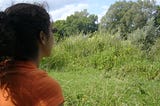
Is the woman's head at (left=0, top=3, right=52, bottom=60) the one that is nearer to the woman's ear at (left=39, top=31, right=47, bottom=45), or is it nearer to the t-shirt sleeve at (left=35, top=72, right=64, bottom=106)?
the woman's ear at (left=39, top=31, right=47, bottom=45)

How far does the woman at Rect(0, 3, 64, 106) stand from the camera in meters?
1.83

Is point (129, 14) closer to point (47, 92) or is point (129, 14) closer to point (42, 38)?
point (42, 38)

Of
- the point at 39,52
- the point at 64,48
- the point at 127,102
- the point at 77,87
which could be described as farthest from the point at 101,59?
the point at 39,52

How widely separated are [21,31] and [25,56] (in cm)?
11

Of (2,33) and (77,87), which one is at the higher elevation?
(2,33)

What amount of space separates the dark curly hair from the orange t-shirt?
8 cm

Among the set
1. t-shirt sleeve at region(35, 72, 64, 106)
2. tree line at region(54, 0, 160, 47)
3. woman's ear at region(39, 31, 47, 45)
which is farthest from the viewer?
tree line at region(54, 0, 160, 47)

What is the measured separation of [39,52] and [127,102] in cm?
381

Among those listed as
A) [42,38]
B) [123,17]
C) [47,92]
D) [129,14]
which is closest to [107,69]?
[42,38]

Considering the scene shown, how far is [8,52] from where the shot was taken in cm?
193

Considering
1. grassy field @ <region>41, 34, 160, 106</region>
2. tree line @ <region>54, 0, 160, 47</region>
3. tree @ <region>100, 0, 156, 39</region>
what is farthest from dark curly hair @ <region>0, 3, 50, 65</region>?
tree @ <region>100, 0, 156, 39</region>

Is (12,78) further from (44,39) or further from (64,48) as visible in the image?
(64,48)

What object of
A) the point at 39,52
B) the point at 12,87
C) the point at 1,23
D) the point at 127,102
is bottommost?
the point at 127,102

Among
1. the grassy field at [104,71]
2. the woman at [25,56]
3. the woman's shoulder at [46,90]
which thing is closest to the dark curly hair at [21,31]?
the woman at [25,56]
